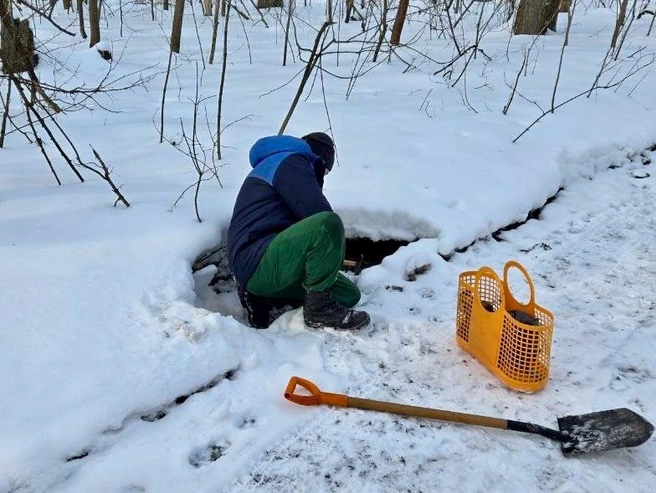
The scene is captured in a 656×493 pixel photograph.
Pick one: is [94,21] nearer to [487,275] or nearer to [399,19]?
[399,19]

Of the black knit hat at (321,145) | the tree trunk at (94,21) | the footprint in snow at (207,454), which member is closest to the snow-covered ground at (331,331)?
the footprint in snow at (207,454)

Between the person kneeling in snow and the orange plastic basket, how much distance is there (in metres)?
0.52

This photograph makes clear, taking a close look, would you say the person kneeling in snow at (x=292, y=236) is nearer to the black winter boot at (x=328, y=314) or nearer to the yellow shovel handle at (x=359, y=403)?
the black winter boot at (x=328, y=314)

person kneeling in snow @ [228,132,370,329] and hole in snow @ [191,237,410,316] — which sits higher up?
person kneeling in snow @ [228,132,370,329]

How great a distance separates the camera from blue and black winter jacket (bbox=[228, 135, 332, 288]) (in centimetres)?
291

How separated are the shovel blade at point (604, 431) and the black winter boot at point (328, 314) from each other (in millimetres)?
1067

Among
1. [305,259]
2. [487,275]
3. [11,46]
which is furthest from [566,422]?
[11,46]

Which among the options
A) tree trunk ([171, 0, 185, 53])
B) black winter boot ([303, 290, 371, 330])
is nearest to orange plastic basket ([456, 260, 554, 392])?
black winter boot ([303, 290, 371, 330])

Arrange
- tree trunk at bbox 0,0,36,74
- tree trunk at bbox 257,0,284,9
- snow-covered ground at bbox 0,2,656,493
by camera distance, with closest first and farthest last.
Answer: snow-covered ground at bbox 0,2,656,493
tree trunk at bbox 0,0,36,74
tree trunk at bbox 257,0,284,9

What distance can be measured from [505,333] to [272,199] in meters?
1.32

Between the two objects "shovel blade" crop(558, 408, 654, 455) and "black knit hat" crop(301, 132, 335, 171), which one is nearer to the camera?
"shovel blade" crop(558, 408, 654, 455)

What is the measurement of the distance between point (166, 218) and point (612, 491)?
273 cm

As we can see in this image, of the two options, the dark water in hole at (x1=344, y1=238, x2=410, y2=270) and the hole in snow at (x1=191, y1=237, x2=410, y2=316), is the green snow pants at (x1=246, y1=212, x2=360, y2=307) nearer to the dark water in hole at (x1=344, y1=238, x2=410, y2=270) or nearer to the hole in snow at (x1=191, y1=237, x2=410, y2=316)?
the hole in snow at (x1=191, y1=237, x2=410, y2=316)

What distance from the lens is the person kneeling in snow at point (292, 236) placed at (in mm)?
2803
